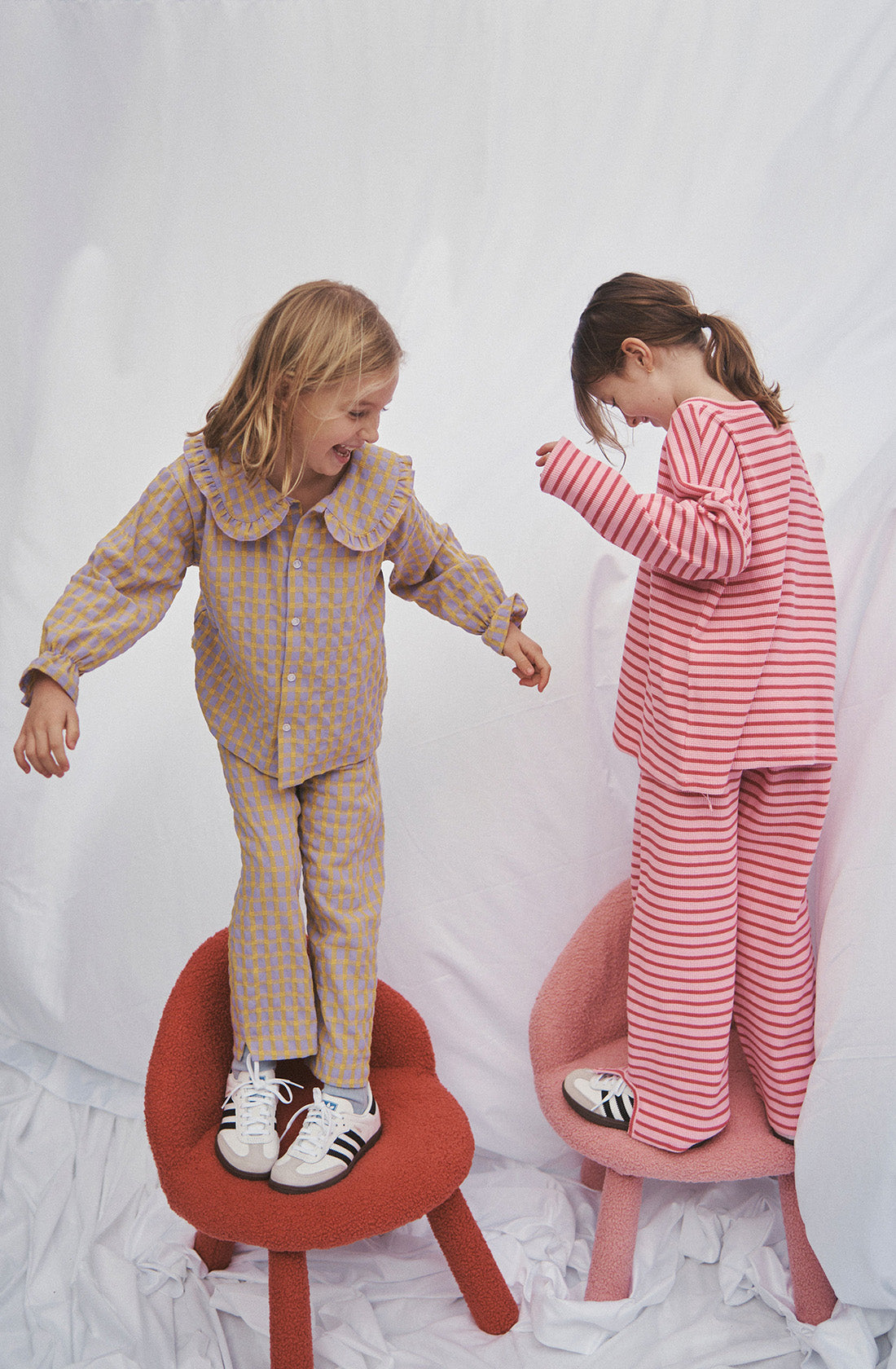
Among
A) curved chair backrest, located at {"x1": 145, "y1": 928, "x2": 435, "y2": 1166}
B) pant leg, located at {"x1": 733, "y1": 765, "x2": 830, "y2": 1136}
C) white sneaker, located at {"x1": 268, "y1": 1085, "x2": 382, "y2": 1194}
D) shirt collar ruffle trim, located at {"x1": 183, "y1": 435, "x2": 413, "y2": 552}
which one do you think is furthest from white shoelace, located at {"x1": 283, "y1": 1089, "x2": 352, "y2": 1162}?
shirt collar ruffle trim, located at {"x1": 183, "y1": 435, "x2": 413, "y2": 552}

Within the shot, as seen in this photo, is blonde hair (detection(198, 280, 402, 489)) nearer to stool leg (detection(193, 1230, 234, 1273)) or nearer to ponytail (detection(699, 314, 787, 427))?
ponytail (detection(699, 314, 787, 427))

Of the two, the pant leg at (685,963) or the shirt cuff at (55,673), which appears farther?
the pant leg at (685,963)

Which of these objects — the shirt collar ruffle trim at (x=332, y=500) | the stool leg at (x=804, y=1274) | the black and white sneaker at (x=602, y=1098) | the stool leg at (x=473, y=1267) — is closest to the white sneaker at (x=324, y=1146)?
the stool leg at (x=473, y=1267)

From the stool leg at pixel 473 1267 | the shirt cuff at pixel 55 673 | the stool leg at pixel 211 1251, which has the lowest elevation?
the stool leg at pixel 211 1251

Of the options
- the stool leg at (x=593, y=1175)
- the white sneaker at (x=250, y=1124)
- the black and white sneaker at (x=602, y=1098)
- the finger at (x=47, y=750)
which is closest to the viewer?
the finger at (x=47, y=750)

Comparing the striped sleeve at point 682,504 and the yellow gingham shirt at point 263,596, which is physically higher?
the striped sleeve at point 682,504

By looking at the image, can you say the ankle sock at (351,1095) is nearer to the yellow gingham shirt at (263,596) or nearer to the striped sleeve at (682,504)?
the yellow gingham shirt at (263,596)

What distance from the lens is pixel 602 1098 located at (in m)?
1.27

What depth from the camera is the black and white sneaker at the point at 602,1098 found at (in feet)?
4.14

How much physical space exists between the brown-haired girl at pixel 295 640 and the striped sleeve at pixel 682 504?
17cm

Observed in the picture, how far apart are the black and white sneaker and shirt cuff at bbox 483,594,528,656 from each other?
1.52 ft

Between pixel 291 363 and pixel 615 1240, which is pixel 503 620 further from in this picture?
pixel 615 1240

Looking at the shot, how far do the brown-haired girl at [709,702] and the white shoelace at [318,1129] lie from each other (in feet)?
0.86

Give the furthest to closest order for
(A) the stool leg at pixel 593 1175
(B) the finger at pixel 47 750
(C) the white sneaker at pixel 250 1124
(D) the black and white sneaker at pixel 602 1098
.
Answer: (A) the stool leg at pixel 593 1175 → (D) the black and white sneaker at pixel 602 1098 → (C) the white sneaker at pixel 250 1124 → (B) the finger at pixel 47 750
